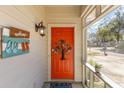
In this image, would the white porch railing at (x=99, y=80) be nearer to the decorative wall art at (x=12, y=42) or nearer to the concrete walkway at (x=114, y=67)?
the concrete walkway at (x=114, y=67)

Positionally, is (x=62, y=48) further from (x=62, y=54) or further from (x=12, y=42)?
(x=12, y=42)

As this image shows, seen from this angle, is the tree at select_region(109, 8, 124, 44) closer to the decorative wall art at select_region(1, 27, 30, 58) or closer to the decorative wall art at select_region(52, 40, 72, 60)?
the decorative wall art at select_region(1, 27, 30, 58)

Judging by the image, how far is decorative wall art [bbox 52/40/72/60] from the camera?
6.23m

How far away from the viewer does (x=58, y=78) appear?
6.29 meters

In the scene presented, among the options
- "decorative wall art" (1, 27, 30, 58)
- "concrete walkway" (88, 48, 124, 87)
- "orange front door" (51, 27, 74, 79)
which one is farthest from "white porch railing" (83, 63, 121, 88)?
"decorative wall art" (1, 27, 30, 58)

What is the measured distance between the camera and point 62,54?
6301 millimetres

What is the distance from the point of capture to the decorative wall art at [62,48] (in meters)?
6.23

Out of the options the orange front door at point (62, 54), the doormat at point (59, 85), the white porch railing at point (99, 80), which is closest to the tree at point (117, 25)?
the white porch railing at point (99, 80)

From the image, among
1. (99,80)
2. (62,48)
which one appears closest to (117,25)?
(99,80)

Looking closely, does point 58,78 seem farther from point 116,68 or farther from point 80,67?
point 116,68

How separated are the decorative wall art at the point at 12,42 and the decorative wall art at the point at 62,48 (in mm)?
3385
